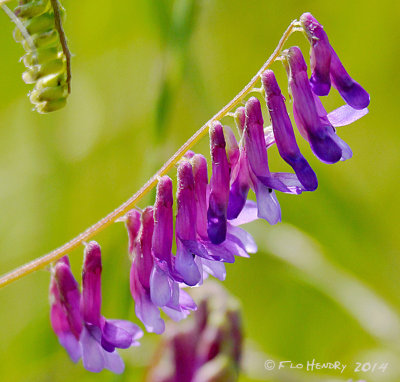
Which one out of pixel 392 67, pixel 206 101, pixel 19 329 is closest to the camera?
pixel 206 101

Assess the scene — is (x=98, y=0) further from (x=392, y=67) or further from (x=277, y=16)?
(x=392, y=67)

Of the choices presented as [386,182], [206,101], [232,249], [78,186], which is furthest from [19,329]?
[232,249]

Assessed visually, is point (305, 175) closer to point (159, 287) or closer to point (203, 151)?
point (159, 287)

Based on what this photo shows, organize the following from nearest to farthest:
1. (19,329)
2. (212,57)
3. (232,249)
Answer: (232,249)
(19,329)
(212,57)

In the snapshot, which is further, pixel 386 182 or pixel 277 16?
pixel 277 16

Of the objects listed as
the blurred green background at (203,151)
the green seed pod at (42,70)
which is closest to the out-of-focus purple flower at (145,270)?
the green seed pod at (42,70)

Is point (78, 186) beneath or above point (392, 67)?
above

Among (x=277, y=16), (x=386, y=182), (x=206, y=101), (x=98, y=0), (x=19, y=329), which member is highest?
(x=98, y=0)
